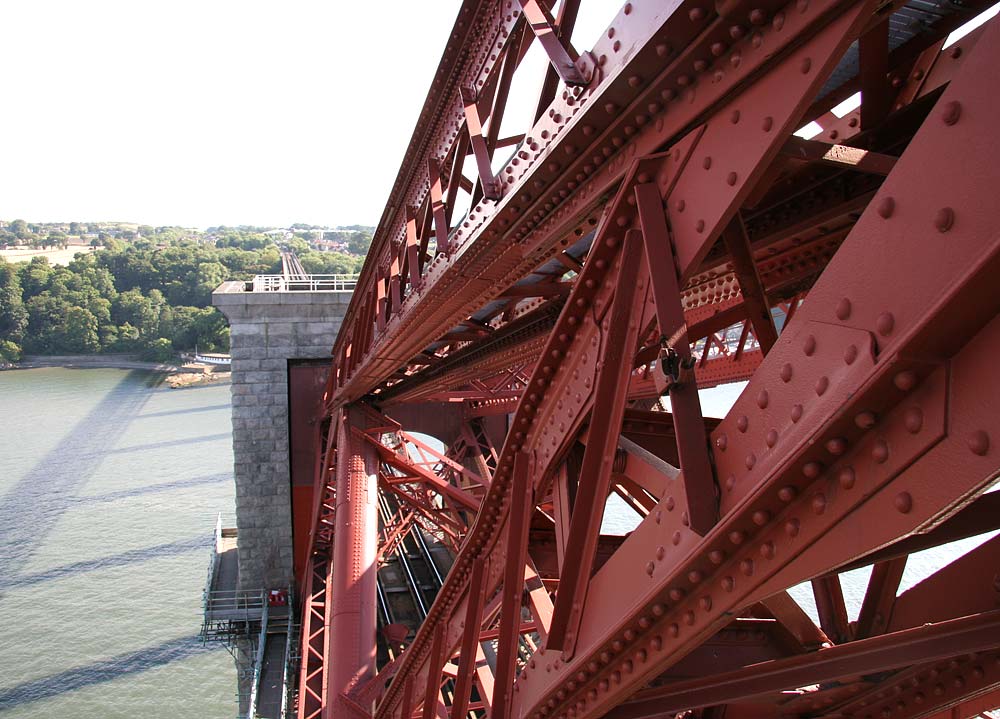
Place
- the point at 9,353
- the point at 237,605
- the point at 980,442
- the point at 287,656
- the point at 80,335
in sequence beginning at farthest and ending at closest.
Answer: the point at 80,335 → the point at 9,353 → the point at 237,605 → the point at 287,656 → the point at 980,442

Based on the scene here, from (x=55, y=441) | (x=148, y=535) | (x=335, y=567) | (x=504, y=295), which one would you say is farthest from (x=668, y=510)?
(x=55, y=441)

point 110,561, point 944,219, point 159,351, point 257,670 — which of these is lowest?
point 110,561

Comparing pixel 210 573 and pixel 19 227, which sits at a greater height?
pixel 19 227

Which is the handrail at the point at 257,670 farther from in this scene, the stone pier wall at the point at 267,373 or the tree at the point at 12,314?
the tree at the point at 12,314

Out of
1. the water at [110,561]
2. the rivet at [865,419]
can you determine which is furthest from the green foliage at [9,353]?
the rivet at [865,419]

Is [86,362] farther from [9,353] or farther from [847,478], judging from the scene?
[847,478]

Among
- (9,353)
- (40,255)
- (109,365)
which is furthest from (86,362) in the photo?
(40,255)
